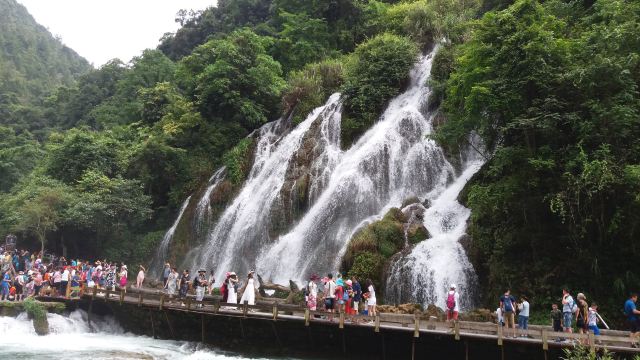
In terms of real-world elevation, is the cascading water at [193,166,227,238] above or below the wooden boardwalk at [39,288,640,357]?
above

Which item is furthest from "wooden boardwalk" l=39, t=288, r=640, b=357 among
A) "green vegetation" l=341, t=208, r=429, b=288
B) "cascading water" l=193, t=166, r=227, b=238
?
"cascading water" l=193, t=166, r=227, b=238

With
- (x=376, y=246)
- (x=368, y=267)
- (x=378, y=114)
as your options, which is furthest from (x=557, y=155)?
(x=378, y=114)

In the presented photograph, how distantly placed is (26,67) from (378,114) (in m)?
87.7

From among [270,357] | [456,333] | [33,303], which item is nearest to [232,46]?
[33,303]

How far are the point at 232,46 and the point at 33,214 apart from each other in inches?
710

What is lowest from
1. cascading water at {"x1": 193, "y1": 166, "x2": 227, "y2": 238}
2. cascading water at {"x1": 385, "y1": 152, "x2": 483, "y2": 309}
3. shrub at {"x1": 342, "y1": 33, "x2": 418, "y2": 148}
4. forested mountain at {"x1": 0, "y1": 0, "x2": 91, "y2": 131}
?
cascading water at {"x1": 385, "y1": 152, "x2": 483, "y2": 309}

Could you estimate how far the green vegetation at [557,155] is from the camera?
53.1 ft

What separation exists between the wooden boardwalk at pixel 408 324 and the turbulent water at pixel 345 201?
3901 mm

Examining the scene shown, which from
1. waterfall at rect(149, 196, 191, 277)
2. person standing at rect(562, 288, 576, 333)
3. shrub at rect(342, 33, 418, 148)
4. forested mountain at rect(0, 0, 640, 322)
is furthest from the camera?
waterfall at rect(149, 196, 191, 277)

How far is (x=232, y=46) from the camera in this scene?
39031 mm

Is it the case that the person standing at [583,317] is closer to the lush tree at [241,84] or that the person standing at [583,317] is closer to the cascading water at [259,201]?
the cascading water at [259,201]

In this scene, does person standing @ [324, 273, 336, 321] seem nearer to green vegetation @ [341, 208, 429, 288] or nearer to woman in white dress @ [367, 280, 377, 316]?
woman in white dress @ [367, 280, 377, 316]

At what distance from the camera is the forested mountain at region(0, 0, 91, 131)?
68.2 metres

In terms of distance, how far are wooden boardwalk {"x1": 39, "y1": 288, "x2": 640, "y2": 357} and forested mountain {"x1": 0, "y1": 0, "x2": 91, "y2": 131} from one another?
5725cm
